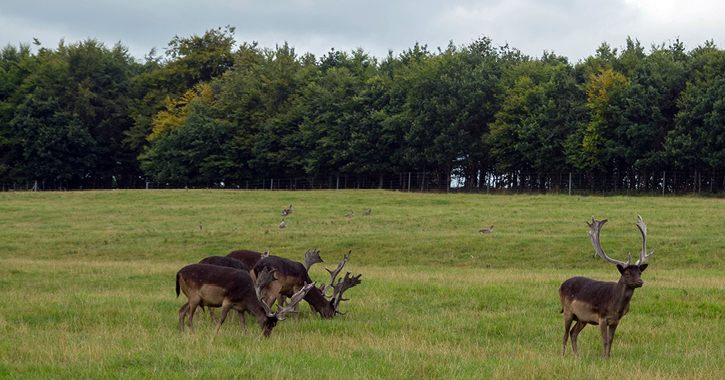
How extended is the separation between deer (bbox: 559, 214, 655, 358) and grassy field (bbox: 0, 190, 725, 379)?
47cm

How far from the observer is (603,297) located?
8.74 metres

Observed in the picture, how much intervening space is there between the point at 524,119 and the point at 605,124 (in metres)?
6.72

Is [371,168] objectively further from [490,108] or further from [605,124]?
[605,124]

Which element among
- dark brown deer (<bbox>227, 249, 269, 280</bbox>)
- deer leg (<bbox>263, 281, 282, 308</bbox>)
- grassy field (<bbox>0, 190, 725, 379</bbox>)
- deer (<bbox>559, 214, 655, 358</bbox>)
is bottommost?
grassy field (<bbox>0, 190, 725, 379</bbox>)

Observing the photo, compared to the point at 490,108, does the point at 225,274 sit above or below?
below

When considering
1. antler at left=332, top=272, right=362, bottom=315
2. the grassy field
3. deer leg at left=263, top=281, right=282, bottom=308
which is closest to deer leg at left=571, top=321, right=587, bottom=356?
the grassy field

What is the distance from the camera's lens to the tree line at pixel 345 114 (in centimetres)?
5038

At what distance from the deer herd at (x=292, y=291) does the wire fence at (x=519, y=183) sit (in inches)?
1689

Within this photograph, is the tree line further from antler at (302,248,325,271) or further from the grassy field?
antler at (302,248,325,271)

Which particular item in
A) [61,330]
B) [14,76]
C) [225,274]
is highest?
[14,76]

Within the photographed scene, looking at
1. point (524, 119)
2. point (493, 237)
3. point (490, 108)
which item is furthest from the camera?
point (490, 108)

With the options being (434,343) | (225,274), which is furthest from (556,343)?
(225,274)

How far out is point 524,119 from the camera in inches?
2179

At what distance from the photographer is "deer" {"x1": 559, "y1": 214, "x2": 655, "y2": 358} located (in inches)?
329
